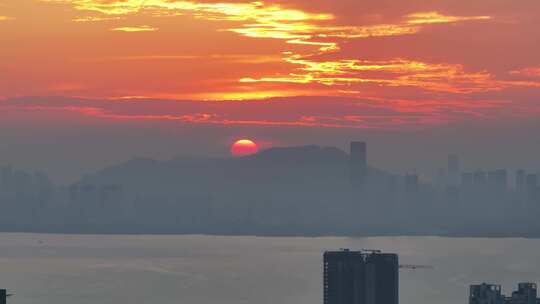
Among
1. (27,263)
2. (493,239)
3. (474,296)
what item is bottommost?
(474,296)

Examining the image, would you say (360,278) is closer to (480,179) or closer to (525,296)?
(525,296)

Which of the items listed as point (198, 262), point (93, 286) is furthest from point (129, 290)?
point (198, 262)

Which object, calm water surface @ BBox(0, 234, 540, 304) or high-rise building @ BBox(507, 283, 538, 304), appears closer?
high-rise building @ BBox(507, 283, 538, 304)

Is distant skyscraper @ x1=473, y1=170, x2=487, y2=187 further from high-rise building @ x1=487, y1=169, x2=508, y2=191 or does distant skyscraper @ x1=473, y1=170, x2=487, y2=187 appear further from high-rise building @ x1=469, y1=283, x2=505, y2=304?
high-rise building @ x1=469, y1=283, x2=505, y2=304

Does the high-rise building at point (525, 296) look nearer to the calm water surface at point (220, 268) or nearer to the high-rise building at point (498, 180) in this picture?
the calm water surface at point (220, 268)

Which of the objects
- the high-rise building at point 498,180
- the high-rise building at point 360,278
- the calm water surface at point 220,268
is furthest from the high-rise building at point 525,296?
the high-rise building at point 498,180

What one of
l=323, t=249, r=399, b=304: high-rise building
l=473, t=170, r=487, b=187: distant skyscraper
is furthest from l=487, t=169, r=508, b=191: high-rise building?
l=323, t=249, r=399, b=304: high-rise building

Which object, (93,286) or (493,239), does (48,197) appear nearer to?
(493,239)
